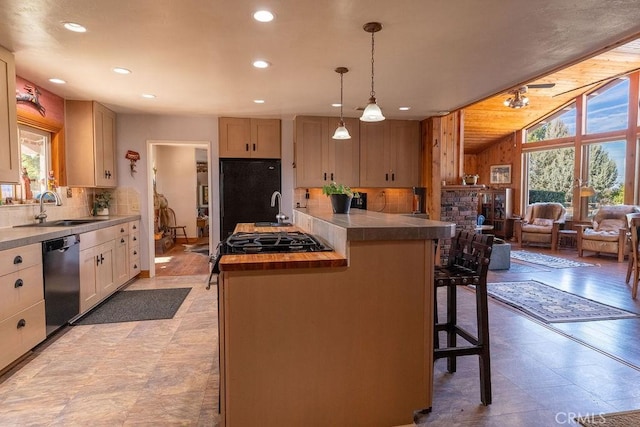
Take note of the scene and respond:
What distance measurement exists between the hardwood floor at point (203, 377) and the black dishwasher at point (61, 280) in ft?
0.59

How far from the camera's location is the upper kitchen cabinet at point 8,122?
2.68 m

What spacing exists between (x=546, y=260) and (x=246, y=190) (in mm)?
5448

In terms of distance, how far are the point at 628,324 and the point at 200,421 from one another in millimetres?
3737

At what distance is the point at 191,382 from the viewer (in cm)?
229

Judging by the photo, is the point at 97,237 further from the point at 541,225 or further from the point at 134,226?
the point at 541,225

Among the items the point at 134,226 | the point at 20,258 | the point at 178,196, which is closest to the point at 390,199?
the point at 134,226

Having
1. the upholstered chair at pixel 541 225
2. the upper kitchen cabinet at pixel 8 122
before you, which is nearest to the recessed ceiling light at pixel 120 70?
the upper kitchen cabinet at pixel 8 122

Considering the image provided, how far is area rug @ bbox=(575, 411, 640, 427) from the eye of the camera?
1.84 metres

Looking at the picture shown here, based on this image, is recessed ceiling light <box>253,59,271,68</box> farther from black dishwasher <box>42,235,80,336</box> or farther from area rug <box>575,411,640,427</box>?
area rug <box>575,411,640,427</box>

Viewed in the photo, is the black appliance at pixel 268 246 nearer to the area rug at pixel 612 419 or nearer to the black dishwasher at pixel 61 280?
the area rug at pixel 612 419

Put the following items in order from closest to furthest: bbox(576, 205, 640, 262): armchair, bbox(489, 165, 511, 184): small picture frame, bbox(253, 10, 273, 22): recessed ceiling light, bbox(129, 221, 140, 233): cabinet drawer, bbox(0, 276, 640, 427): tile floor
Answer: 1. bbox(0, 276, 640, 427): tile floor
2. bbox(253, 10, 273, 22): recessed ceiling light
3. bbox(129, 221, 140, 233): cabinet drawer
4. bbox(576, 205, 640, 262): armchair
5. bbox(489, 165, 511, 184): small picture frame

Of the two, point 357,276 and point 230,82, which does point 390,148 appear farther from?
point 357,276

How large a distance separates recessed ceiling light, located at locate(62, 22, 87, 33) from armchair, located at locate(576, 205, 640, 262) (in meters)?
7.95

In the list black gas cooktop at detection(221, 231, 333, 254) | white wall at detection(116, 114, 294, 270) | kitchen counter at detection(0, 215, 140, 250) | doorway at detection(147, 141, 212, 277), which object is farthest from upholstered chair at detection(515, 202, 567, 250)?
kitchen counter at detection(0, 215, 140, 250)
